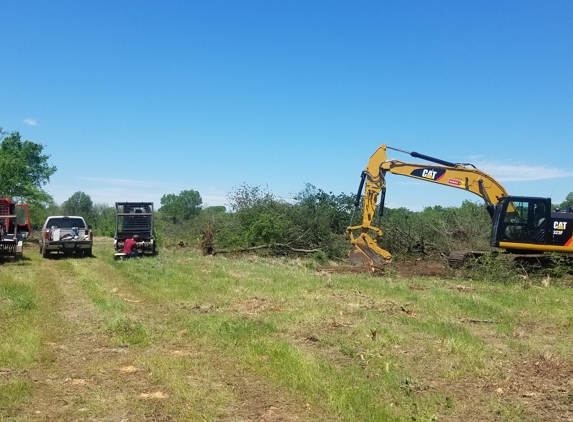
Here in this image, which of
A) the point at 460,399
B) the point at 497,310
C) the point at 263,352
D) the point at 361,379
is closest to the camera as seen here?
the point at 460,399

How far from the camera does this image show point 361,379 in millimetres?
6238

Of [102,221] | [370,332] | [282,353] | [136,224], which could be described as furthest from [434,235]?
[102,221]

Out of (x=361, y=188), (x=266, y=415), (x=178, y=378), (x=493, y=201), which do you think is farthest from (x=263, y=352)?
(x=493, y=201)

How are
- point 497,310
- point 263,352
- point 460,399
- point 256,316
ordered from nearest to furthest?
point 460,399
point 263,352
point 256,316
point 497,310

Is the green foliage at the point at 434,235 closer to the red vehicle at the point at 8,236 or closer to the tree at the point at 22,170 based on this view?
the red vehicle at the point at 8,236

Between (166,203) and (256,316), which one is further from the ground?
(166,203)

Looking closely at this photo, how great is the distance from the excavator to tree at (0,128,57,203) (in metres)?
29.5

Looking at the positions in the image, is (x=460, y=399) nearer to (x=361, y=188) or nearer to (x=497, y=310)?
(x=497, y=310)

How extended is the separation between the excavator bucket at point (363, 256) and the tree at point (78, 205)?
2581 inches

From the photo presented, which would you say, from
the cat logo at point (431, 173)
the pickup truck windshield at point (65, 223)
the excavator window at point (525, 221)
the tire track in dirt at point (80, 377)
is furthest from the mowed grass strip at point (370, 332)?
the pickup truck windshield at point (65, 223)

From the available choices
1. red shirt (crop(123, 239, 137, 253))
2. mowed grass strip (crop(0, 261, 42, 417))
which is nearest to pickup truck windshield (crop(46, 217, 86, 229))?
red shirt (crop(123, 239, 137, 253))

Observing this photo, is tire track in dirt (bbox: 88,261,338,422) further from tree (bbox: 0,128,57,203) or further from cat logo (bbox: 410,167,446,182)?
tree (bbox: 0,128,57,203)

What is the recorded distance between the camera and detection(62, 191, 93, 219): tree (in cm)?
8063

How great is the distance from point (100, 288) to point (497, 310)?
9.96m
